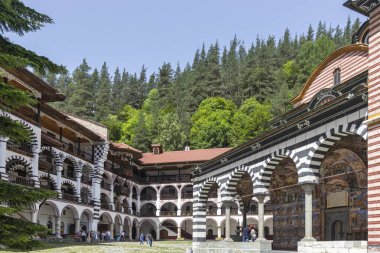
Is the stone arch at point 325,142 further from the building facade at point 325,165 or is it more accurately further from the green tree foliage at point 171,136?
the green tree foliage at point 171,136

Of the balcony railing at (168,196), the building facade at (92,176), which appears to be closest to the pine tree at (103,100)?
the building facade at (92,176)

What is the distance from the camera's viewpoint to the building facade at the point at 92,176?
36844 mm

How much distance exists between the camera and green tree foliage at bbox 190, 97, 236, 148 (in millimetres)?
80062

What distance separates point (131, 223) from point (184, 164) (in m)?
9.11

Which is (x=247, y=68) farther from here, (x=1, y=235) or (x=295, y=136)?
(x=1, y=235)

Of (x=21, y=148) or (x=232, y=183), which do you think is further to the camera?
(x=21, y=148)

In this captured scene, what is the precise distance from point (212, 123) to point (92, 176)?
3360cm

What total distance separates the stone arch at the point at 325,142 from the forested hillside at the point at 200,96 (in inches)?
2303

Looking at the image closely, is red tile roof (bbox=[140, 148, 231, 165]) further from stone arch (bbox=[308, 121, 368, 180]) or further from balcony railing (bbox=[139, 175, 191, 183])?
stone arch (bbox=[308, 121, 368, 180])

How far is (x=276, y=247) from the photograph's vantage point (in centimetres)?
2867

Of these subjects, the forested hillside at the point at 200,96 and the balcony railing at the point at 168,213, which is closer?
the balcony railing at the point at 168,213

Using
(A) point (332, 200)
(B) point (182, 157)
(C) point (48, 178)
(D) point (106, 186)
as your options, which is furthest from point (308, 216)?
(B) point (182, 157)

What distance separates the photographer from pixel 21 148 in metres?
36.8

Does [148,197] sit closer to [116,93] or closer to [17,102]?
[116,93]
